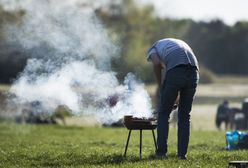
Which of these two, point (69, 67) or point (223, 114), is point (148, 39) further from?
point (69, 67)

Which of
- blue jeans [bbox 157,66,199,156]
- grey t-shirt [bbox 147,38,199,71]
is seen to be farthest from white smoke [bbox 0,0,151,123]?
grey t-shirt [bbox 147,38,199,71]

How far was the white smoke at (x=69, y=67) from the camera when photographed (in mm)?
12742

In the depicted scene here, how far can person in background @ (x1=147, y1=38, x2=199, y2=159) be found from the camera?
11.0 meters

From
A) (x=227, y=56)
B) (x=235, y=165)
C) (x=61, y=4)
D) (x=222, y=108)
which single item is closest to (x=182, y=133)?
(x=235, y=165)

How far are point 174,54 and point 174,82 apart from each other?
50 centimetres

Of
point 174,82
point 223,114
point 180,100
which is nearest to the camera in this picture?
point 174,82

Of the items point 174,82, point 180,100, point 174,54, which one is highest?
point 174,54

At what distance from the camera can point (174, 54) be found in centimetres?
1099

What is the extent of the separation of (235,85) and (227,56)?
15.1m

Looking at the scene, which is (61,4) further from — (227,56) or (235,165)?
(227,56)

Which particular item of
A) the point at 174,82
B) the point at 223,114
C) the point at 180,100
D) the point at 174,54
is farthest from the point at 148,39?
the point at 174,82

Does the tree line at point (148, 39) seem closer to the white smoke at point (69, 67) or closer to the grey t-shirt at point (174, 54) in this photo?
the white smoke at point (69, 67)

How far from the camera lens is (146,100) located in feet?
40.8

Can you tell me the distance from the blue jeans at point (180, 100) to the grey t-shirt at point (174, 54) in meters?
0.11
